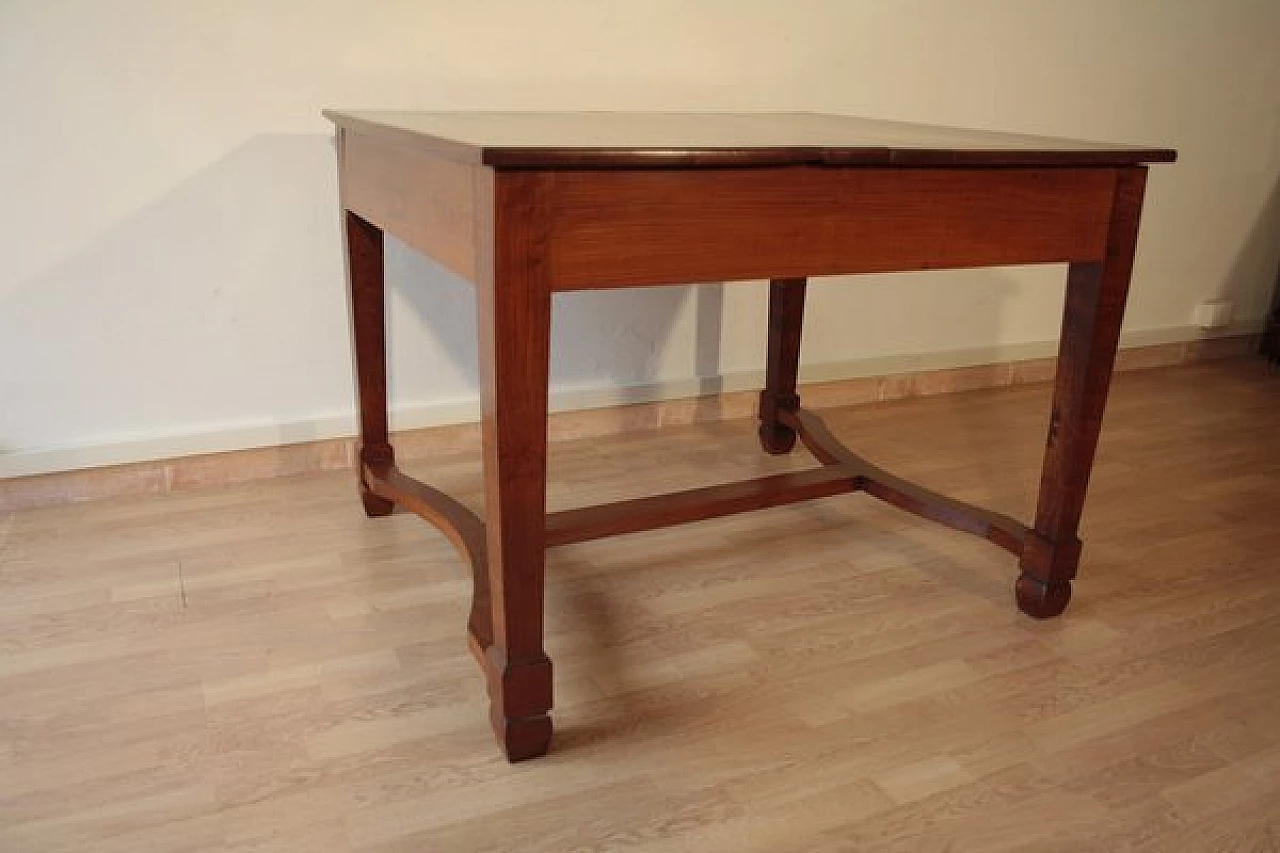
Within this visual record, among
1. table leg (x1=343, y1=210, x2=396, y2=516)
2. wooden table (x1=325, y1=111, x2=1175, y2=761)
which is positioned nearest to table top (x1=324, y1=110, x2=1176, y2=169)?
wooden table (x1=325, y1=111, x2=1175, y2=761)

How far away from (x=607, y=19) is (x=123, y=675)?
131cm

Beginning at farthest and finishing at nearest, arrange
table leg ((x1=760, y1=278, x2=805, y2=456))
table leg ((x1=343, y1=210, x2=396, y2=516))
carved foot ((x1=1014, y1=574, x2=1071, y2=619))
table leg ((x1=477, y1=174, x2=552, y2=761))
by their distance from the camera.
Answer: table leg ((x1=760, y1=278, x2=805, y2=456)) → table leg ((x1=343, y1=210, x2=396, y2=516)) → carved foot ((x1=1014, y1=574, x2=1071, y2=619)) → table leg ((x1=477, y1=174, x2=552, y2=761))

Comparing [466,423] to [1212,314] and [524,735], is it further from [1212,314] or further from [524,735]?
[1212,314]

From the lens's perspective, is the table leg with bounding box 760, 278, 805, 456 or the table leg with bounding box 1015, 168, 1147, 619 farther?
the table leg with bounding box 760, 278, 805, 456

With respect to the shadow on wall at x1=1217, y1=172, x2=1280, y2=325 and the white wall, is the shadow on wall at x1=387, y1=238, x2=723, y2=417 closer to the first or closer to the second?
the white wall

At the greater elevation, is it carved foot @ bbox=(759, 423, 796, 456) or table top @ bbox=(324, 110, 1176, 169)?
table top @ bbox=(324, 110, 1176, 169)

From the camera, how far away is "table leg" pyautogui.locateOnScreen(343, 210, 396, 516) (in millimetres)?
1493

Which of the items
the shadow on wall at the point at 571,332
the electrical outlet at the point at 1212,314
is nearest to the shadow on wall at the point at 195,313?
the shadow on wall at the point at 571,332

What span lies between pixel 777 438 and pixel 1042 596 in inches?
26.7

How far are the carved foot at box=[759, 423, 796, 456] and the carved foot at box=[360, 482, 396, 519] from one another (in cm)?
72

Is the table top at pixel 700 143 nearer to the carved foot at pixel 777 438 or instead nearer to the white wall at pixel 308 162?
the white wall at pixel 308 162

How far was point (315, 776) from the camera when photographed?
1021 mm

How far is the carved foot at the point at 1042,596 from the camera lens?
1.36 meters

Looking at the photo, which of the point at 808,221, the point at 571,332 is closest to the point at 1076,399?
the point at 808,221
